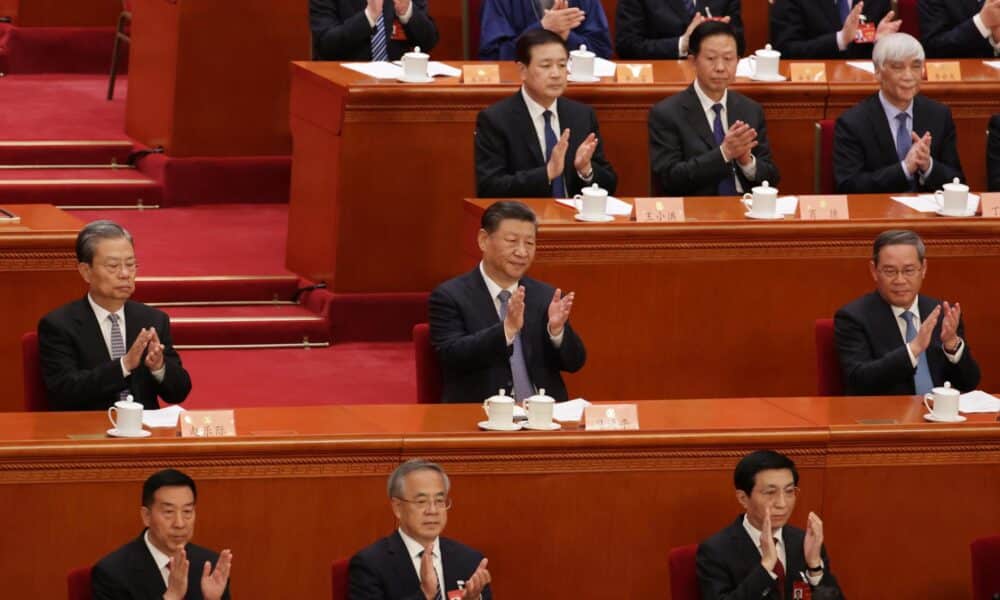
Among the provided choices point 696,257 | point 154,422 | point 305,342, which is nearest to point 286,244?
point 305,342

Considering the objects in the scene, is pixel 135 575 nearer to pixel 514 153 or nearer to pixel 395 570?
pixel 395 570

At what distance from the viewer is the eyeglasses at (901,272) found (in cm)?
524

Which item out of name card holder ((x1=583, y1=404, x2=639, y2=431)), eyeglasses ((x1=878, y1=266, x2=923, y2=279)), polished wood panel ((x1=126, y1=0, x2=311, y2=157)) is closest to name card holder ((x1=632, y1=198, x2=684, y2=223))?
eyeglasses ((x1=878, y1=266, x2=923, y2=279))

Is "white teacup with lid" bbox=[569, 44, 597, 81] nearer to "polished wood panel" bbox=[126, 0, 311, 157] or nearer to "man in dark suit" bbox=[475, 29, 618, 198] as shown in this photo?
"man in dark suit" bbox=[475, 29, 618, 198]

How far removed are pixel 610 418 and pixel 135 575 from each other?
1.12 metres

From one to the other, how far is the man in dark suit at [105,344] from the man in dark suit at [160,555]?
72cm

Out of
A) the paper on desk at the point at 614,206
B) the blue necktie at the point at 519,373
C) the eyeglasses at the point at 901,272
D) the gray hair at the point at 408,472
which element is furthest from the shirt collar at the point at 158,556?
the eyeglasses at the point at 901,272

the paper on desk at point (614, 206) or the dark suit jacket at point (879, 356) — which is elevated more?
the paper on desk at point (614, 206)

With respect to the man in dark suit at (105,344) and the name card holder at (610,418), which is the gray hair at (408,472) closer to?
the name card holder at (610,418)

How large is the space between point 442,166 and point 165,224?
121 cm

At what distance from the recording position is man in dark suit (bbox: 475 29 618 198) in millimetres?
5926

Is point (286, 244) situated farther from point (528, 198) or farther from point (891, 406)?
point (891, 406)

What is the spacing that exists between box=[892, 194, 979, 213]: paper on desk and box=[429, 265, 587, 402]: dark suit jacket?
129 centimetres

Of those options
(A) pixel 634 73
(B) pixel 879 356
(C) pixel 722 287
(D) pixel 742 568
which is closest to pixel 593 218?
(C) pixel 722 287
